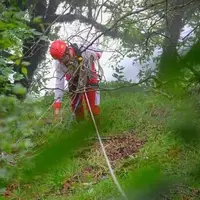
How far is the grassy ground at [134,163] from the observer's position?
0.53 meters

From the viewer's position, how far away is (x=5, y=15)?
2143 mm

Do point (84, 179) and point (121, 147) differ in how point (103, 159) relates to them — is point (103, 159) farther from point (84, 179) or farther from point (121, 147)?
point (121, 147)

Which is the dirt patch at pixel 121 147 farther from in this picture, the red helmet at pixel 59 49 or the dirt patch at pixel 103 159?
the red helmet at pixel 59 49

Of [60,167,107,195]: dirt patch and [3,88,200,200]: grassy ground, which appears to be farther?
[60,167,107,195]: dirt patch

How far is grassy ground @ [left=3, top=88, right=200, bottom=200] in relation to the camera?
532mm

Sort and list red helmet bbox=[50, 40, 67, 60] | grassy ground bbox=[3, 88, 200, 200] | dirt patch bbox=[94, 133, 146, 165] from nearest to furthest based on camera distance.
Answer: grassy ground bbox=[3, 88, 200, 200] < red helmet bbox=[50, 40, 67, 60] < dirt patch bbox=[94, 133, 146, 165]

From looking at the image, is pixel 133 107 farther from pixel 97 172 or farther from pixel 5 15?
pixel 5 15

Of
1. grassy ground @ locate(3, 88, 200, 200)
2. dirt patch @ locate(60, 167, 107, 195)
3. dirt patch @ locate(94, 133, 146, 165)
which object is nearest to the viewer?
grassy ground @ locate(3, 88, 200, 200)

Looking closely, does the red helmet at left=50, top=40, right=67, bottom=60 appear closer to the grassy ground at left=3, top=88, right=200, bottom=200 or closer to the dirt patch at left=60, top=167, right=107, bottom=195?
the grassy ground at left=3, top=88, right=200, bottom=200

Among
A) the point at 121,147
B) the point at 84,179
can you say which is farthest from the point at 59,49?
the point at 121,147

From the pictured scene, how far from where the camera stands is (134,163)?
326 cm

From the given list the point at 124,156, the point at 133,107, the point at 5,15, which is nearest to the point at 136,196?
the point at 5,15

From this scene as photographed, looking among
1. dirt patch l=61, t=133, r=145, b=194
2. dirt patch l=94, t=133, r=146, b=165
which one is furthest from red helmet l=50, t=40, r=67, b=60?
dirt patch l=94, t=133, r=146, b=165

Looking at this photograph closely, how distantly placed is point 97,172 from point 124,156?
483 millimetres
